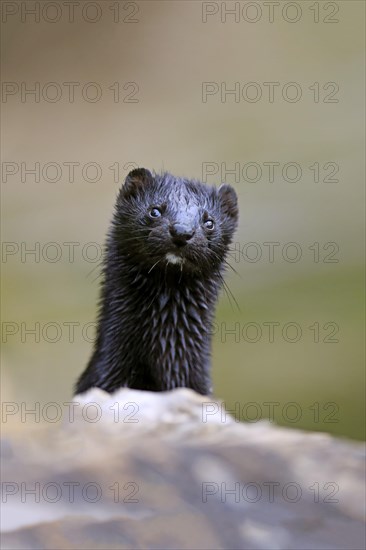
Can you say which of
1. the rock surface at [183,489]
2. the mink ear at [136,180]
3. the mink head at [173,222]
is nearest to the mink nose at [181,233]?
the mink head at [173,222]

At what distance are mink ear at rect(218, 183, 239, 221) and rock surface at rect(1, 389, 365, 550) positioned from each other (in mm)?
1155

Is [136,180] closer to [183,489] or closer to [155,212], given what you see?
[155,212]

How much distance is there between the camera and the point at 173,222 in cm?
202

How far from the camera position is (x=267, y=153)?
2922 mm

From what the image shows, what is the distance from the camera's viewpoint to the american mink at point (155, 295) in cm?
214

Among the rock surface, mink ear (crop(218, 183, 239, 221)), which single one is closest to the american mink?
mink ear (crop(218, 183, 239, 221))

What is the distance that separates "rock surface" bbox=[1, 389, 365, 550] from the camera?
922mm

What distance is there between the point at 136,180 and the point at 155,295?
347 mm

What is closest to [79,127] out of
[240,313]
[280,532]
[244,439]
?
[240,313]

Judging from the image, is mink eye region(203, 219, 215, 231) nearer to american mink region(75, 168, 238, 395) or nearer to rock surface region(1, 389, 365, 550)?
american mink region(75, 168, 238, 395)

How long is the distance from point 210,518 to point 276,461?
0.14m

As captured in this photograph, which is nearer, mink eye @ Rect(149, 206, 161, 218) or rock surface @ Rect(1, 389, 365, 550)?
rock surface @ Rect(1, 389, 365, 550)

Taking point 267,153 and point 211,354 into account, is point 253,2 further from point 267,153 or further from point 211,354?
point 211,354

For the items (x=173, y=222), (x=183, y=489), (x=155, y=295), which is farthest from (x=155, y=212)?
(x=183, y=489)
